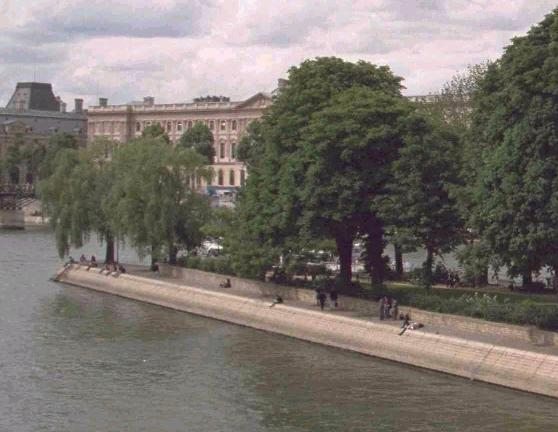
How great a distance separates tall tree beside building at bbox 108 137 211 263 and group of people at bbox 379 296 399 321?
26.5 meters

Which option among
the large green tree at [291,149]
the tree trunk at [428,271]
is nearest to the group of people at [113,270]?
the large green tree at [291,149]

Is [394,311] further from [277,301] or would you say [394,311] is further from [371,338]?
[277,301]

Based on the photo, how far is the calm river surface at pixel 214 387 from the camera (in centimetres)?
3988

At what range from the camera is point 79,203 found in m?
86.7

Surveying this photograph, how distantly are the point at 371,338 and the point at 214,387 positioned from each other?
10.3m

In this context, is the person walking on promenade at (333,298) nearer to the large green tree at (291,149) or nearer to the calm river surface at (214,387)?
the large green tree at (291,149)

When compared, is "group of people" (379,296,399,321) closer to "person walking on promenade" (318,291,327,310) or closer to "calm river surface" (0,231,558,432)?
"calm river surface" (0,231,558,432)

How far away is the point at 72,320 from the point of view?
64.2 meters

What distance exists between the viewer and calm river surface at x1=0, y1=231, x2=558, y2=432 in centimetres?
3988

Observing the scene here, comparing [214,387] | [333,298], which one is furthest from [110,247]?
[214,387]

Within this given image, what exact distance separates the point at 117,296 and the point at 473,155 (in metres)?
33.7

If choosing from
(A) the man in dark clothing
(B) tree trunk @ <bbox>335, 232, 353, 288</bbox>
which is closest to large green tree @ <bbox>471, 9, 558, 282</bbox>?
(A) the man in dark clothing

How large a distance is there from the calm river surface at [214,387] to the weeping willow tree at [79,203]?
2327 centimetres

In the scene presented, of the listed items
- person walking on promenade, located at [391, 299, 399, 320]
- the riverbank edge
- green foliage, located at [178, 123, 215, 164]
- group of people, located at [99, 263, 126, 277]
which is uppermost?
green foliage, located at [178, 123, 215, 164]
